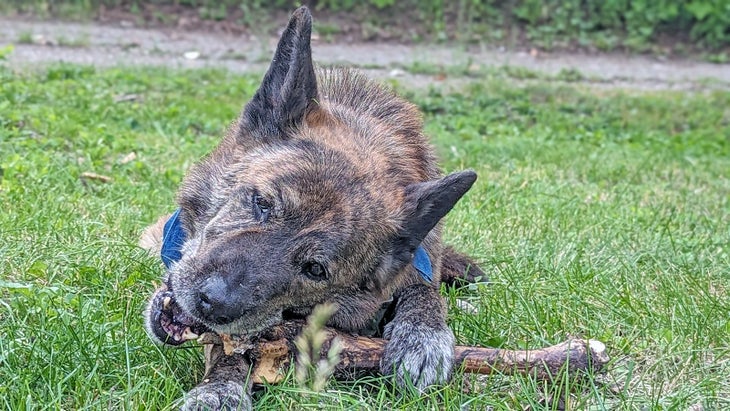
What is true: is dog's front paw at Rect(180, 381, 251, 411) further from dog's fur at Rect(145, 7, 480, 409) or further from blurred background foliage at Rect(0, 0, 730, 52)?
blurred background foliage at Rect(0, 0, 730, 52)

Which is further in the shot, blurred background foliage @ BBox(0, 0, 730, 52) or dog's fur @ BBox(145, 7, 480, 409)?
blurred background foliage @ BBox(0, 0, 730, 52)

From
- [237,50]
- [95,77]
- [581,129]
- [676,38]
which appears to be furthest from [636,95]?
[95,77]

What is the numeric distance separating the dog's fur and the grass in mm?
231

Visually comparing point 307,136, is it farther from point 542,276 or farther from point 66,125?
point 66,125

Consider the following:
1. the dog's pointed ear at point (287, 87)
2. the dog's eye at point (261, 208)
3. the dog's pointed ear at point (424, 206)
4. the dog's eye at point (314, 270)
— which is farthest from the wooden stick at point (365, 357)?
the dog's pointed ear at point (287, 87)

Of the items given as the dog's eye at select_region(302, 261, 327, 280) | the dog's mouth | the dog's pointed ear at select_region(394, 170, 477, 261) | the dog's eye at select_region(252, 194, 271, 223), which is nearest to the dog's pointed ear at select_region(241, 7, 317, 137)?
the dog's eye at select_region(252, 194, 271, 223)

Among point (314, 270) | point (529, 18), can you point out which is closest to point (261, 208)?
point (314, 270)

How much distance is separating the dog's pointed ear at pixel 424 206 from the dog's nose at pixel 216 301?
0.88 m

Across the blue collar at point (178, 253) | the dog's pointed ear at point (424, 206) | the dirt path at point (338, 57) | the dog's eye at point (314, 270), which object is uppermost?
the dog's pointed ear at point (424, 206)

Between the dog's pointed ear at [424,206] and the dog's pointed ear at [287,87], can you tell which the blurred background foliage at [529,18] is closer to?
the dog's pointed ear at [287,87]

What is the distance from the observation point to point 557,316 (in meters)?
3.75

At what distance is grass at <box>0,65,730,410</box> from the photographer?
303 centimetres

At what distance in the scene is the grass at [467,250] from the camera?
9.95 feet

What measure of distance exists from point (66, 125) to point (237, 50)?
6516 millimetres
